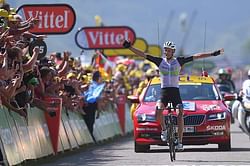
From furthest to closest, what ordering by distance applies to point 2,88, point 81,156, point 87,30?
point 87,30, point 81,156, point 2,88

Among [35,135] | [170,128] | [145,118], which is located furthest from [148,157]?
[35,135]

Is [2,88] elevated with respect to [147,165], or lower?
elevated

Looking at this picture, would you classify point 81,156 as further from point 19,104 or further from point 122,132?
point 122,132

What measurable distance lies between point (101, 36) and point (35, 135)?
15053mm

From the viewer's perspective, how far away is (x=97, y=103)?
28.0 metres

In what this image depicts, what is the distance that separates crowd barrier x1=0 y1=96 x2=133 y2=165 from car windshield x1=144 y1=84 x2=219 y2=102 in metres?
2.01

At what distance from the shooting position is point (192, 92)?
23.4 metres

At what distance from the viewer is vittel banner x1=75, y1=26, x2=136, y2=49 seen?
33.0 metres

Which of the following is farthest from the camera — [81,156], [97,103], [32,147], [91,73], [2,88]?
[91,73]

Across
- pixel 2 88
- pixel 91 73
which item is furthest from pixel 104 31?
pixel 2 88

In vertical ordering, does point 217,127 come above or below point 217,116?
below

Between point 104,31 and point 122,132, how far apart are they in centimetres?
359

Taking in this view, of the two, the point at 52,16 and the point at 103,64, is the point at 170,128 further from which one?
the point at 103,64

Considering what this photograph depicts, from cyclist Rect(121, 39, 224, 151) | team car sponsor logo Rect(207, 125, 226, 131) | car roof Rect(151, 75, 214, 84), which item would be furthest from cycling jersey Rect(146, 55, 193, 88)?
car roof Rect(151, 75, 214, 84)
